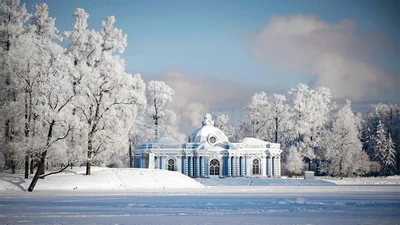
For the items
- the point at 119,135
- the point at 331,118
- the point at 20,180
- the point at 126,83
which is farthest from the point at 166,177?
the point at 331,118

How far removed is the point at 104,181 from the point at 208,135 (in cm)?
2708

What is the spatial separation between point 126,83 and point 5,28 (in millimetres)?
8994

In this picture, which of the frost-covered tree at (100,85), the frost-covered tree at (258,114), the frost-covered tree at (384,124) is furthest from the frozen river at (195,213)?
the frost-covered tree at (384,124)

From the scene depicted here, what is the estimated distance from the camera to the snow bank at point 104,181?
103 ft

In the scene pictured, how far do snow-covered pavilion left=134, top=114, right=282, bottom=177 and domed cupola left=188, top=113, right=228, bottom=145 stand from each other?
0.55m

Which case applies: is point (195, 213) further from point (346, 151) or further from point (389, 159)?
point (389, 159)

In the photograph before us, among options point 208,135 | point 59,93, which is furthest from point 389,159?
point 59,93

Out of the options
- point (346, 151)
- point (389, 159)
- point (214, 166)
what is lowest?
point (214, 166)

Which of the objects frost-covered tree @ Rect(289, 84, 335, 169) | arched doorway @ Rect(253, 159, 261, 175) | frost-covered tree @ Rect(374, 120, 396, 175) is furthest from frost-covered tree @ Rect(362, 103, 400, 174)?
arched doorway @ Rect(253, 159, 261, 175)

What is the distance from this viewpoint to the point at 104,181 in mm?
34000

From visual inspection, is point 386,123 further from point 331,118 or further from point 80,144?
point 80,144

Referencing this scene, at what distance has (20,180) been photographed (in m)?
31.6

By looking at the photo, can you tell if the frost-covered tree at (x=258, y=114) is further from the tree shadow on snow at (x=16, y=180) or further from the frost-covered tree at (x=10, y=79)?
the tree shadow on snow at (x=16, y=180)

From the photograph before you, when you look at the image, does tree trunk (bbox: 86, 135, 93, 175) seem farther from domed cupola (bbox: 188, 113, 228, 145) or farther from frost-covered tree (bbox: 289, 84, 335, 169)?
frost-covered tree (bbox: 289, 84, 335, 169)
